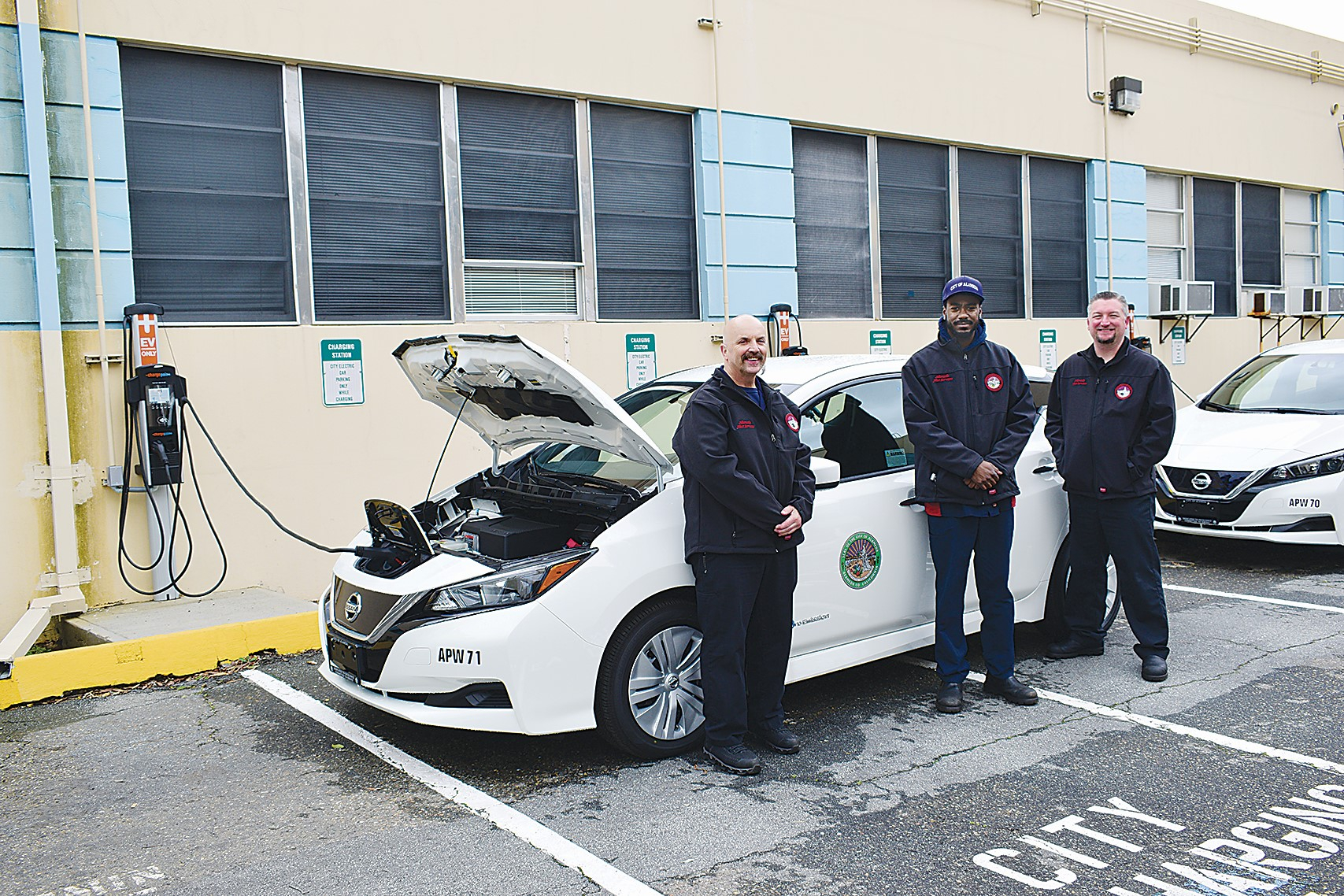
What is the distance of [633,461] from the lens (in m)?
→ 5.16

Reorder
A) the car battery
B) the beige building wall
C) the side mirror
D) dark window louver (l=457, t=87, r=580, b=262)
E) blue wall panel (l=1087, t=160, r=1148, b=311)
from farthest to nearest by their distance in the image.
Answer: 1. blue wall panel (l=1087, t=160, r=1148, b=311)
2. dark window louver (l=457, t=87, r=580, b=262)
3. the beige building wall
4. the side mirror
5. the car battery

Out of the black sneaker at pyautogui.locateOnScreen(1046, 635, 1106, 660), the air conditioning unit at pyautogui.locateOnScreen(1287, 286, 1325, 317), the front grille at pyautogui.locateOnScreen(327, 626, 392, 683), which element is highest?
the air conditioning unit at pyautogui.locateOnScreen(1287, 286, 1325, 317)

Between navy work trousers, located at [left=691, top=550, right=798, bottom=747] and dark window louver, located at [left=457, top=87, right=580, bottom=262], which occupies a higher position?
dark window louver, located at [left=457, top=87, right=580, bottom=262]

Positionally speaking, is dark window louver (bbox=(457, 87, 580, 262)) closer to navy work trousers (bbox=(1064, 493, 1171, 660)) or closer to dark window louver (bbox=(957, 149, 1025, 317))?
dark window louver (bbox=(957, 149, 1025, 317))

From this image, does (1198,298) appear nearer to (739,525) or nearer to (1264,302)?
(1264,302)

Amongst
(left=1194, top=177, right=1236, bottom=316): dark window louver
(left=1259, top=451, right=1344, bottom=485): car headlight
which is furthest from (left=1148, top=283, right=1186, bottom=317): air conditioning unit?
(left=1259, top=451, right=1344, bottom=485): car headlight

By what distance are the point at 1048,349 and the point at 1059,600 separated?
24.5 feet

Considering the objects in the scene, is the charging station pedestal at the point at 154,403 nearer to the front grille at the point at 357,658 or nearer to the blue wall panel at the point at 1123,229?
the front grille at the point at 357,658

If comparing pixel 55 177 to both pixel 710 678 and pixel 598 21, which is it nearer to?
pixel 598 21

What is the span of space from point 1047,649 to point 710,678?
2.48 m

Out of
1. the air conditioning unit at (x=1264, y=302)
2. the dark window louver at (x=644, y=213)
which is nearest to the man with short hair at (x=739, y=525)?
the dark window louver at (x=644, y=213)

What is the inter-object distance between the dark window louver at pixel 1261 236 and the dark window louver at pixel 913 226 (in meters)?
5.80

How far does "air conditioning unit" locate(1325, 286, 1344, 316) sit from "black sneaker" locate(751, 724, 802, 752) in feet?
46.0

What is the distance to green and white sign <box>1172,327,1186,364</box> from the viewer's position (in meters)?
14.5
